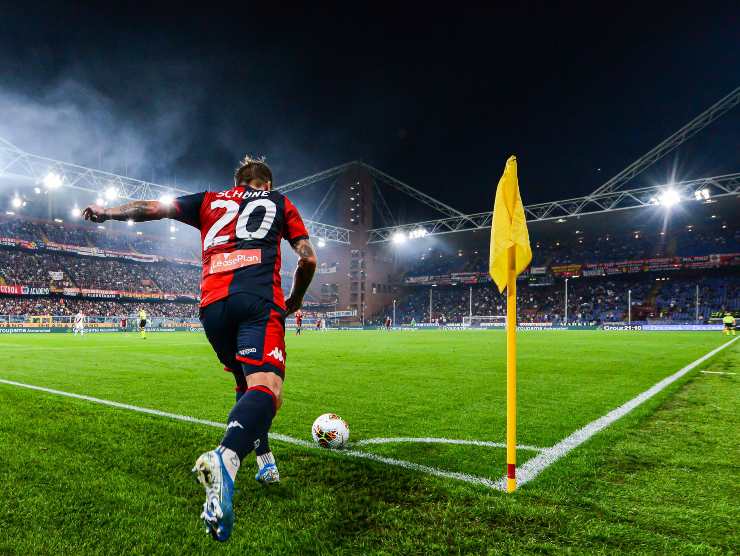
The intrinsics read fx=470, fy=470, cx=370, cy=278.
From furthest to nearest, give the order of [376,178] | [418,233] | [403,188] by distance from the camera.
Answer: [376,178], [403,188], [418,233]

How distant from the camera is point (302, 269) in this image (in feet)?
9.49

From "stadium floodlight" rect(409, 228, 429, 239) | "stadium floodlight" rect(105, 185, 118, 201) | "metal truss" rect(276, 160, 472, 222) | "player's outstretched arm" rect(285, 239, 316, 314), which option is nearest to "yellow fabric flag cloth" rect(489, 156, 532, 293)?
"player's outstretched arm" rect(285, 239, 316, 314)

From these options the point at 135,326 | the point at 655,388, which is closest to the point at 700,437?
the point at 655,388

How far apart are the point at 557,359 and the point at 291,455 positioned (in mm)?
10392

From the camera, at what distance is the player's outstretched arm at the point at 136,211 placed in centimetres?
283

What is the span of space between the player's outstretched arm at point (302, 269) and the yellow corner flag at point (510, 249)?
3.56 feet

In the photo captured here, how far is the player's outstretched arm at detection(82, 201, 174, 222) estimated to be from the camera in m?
2.83

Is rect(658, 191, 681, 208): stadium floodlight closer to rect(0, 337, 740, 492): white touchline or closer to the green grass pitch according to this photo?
the green grass pitch

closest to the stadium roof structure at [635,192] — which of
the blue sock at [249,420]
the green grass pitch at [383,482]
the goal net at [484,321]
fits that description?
the goal net at [484,321]

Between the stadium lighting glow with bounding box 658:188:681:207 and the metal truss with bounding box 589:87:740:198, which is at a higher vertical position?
the metal truss with bounding box 589:87:740:198

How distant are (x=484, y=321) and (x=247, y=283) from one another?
6108 cm

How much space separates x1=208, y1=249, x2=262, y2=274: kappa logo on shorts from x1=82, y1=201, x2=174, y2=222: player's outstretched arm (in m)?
0.46

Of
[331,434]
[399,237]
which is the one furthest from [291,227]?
[399,237]

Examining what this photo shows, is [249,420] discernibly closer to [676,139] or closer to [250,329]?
[250,329]
